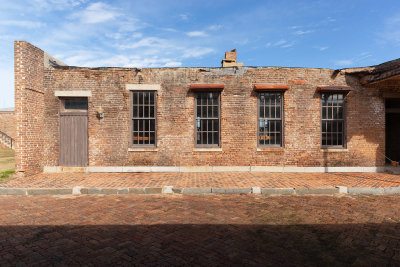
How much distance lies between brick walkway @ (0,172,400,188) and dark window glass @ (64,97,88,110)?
299 cm

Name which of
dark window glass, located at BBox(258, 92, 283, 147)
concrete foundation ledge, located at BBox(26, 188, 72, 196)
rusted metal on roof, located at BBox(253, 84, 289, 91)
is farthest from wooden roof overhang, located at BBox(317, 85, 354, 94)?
concrete foundation ledge, located at BBox(26, 188, 72, 196)

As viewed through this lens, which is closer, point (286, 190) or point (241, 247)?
point (241, 247)

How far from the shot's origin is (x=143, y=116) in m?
9.73

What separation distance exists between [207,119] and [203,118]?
188 millimetres

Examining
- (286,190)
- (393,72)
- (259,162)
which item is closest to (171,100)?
(259,162)

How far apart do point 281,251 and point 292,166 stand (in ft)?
22.4

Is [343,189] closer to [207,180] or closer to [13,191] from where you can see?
[207,180]

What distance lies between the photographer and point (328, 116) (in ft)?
32.1

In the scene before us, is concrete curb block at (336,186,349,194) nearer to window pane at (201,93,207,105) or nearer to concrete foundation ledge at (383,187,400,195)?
concrete foundation ledge at (383,187,400,195)

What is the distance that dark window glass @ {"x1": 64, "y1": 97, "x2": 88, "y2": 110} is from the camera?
973 centimetres

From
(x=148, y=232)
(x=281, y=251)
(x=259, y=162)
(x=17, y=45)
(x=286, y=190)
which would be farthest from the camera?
(x=259, y=162)

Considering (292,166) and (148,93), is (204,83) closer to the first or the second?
(148,93)

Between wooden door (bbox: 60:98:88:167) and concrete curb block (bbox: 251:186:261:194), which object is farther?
wooden door (bbox: 60:98:88:167)

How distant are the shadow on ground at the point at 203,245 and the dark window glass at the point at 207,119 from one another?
5646 mm
